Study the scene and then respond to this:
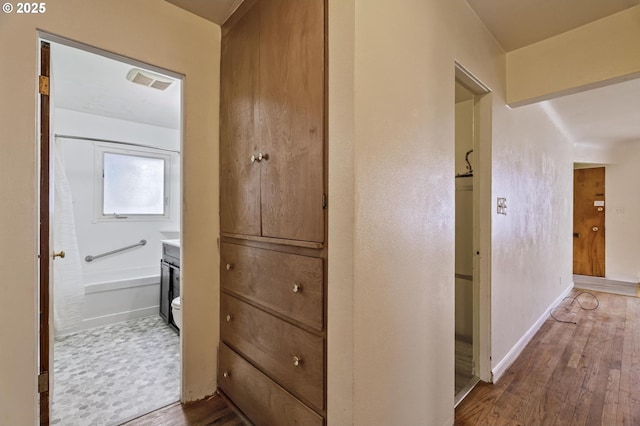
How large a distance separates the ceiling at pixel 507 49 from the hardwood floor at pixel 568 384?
236 cm

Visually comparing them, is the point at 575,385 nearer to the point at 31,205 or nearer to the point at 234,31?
the point at 234,31

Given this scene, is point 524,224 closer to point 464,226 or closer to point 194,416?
point 464,226

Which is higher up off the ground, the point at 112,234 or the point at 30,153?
the point at 30,153

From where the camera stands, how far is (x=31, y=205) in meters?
1.30

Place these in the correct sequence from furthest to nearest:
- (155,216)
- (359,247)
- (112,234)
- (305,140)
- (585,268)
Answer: (585,268) → (155,216) → (112,234) → (305,140) → (359,247)

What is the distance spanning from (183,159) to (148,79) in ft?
3.75

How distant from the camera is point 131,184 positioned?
146 inches

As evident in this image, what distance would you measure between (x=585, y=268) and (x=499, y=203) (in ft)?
15.9

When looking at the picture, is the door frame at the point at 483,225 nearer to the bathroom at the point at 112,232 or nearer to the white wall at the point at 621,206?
the bathroom at the point at 112,232

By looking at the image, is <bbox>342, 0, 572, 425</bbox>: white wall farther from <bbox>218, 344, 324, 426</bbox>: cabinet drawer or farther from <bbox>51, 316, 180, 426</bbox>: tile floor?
<bbox>51, 316, 180, 426</bbox>: tile floor

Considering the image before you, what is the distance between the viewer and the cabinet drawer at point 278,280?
3.96 feet

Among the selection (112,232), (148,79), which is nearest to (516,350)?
(148,79)

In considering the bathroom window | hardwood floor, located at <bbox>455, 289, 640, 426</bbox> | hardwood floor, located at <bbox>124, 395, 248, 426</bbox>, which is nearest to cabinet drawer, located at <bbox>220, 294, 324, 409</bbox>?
hardwood floor, located at <bbox>124, 395, 248, 426</bbox>

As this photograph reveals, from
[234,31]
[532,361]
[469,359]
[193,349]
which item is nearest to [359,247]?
[193,349]
